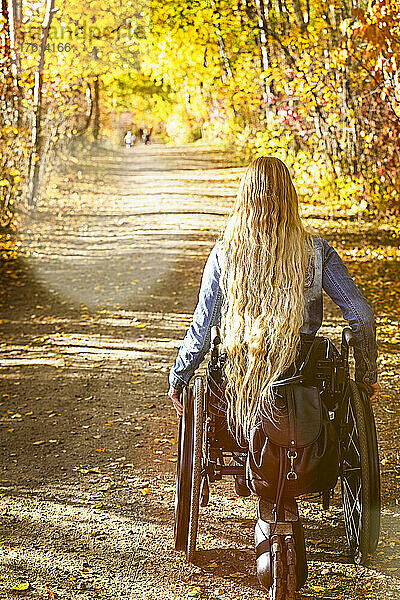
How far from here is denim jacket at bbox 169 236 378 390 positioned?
3439mm

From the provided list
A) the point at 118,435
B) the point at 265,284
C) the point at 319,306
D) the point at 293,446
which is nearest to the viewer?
the point at 293,446

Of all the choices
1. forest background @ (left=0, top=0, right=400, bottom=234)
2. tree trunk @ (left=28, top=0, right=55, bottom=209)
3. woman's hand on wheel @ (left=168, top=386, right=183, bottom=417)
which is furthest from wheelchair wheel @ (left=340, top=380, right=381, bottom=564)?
tree trunk @ (left=28, top=0, right=55, bottom=209)

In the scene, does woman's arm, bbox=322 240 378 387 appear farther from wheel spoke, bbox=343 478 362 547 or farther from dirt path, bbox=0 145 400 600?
dirt path, bbox=0 145 400 600

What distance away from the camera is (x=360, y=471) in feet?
11.6

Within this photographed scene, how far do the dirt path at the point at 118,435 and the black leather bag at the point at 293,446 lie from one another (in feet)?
2.39

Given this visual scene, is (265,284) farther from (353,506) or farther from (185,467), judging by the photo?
(353,506)

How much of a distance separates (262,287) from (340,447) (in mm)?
845

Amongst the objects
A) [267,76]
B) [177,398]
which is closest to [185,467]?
[177,398]

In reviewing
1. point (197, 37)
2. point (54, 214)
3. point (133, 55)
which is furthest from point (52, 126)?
point (133, 55)

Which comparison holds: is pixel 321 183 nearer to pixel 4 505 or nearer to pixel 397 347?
pixel 397 347

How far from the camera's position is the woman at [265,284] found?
10.8 feet

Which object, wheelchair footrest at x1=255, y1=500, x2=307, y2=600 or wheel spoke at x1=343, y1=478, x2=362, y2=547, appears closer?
wheelchair footrest at x1=255, y1=500, x2=307, y2=600

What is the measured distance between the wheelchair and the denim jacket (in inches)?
2.7

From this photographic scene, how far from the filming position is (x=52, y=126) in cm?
1902
